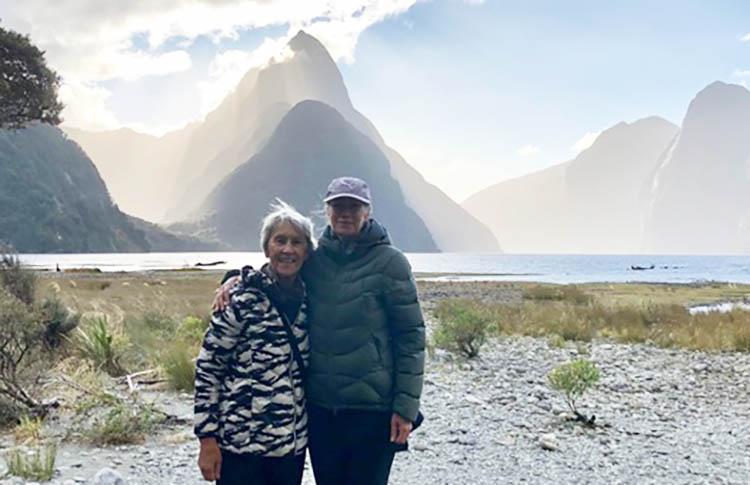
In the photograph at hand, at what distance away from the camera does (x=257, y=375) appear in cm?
303

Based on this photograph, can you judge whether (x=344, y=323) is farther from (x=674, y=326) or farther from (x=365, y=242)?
(x=674, y=326)

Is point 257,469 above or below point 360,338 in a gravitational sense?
below

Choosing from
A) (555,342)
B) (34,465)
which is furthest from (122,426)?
(555,342)

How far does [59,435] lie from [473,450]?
3.95 meters

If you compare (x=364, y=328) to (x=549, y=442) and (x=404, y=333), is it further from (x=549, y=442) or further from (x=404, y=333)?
(x=549, y=442)

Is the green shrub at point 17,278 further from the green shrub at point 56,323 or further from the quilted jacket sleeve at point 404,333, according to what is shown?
the quilted jacket sleeve at point 404,333

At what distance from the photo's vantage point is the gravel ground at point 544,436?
5.88 m

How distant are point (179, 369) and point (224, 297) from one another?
20.2 feet

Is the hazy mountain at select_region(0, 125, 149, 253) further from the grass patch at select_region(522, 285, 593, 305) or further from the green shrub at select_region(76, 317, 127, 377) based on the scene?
the green shrub at select_region(76, 317, 127, 377)

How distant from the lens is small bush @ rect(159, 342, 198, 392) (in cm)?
876

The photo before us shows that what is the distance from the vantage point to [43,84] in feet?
52.4

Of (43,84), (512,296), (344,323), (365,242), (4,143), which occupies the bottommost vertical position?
(512,296)

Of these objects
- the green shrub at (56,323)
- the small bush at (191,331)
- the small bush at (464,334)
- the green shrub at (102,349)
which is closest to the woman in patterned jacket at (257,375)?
the green shrub at (102,349)

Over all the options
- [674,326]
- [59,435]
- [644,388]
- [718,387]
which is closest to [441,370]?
[644,388]
